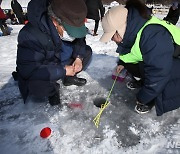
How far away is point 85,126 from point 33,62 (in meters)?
0.96

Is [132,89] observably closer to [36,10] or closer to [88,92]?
[88,92]

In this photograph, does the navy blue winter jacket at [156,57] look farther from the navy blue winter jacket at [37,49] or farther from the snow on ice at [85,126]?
the navy blue winter jacket at [37,49]

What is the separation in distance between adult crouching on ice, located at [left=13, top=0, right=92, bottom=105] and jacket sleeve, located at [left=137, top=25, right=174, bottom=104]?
713 millimetres

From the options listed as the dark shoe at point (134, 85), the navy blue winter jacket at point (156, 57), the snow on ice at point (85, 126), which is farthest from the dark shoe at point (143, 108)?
the dark shoe at point (134, 85)

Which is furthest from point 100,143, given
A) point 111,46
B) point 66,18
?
point 111,46

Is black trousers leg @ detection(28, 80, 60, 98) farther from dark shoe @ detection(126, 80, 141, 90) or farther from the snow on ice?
dark shoe @ detection(126, 80, 141, 90)

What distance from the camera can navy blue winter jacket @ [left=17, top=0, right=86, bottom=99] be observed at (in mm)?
2107

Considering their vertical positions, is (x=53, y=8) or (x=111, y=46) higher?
(x=53, y=8)

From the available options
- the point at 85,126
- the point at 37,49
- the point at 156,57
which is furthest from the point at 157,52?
the point at 37,49

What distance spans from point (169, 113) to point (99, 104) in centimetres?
90

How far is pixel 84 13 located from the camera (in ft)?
6.82

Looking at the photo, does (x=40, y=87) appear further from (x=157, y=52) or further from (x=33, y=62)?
(x=157, y=52)

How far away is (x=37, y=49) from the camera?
2248 mm

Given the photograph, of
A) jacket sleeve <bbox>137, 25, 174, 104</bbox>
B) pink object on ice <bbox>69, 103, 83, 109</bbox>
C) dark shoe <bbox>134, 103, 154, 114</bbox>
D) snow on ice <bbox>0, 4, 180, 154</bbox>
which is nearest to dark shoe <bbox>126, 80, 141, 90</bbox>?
snow on ice <bbox>0, 4, 180, 154</bbox>
